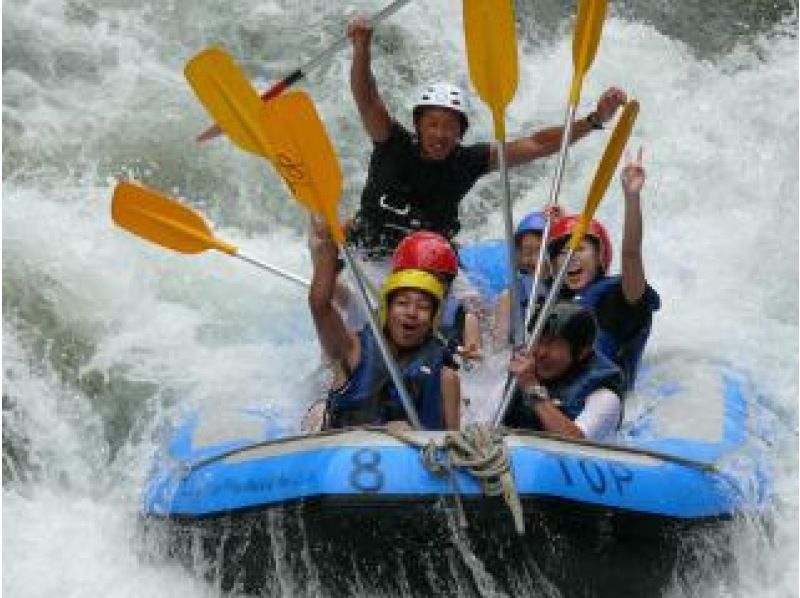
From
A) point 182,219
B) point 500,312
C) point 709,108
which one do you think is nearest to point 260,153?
point 182,219

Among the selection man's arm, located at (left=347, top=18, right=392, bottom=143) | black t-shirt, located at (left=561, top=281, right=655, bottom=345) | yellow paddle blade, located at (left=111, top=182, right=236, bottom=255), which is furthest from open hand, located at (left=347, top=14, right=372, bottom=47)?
black t-shirt, located at (left=561, top=281, right=655, bottom=345)

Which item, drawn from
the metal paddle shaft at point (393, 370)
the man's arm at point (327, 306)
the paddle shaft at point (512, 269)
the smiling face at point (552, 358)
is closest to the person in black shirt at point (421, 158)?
the paddle shaft at point (512, 269)

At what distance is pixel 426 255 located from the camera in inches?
185

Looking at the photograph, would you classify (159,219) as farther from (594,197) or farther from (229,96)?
(594,197)

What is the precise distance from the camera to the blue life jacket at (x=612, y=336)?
4.82 metres

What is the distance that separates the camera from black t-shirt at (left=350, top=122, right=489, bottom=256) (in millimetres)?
→ 5227

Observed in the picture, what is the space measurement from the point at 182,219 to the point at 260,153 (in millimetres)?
484

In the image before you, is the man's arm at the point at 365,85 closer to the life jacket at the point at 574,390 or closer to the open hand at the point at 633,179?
the open hand at the point at 633,179

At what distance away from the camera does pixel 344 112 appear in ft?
26.5

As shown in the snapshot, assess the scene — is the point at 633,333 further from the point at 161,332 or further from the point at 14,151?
the point at 14,151

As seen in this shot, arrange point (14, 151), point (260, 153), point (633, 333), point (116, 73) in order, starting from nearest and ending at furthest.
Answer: point (260, 153)
point (633, 333)
point (14, 151)
point (116, 73)

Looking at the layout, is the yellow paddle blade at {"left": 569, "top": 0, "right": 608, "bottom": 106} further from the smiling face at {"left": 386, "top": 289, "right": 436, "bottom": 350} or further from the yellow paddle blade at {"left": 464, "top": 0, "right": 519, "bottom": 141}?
the smiling face at {"left": 386, "top": 289, "right": 436, "bottom": 350}

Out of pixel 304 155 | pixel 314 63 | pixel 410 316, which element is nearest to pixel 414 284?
pixel 410 316

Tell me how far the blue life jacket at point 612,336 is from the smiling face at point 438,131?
0.70 metres
